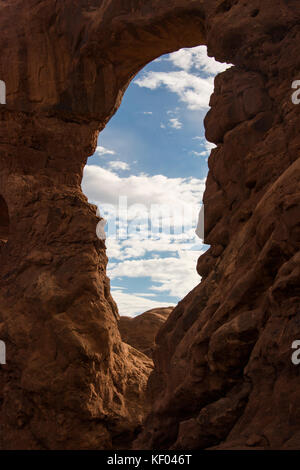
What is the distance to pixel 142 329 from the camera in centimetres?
1255

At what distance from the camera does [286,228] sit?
387 cm

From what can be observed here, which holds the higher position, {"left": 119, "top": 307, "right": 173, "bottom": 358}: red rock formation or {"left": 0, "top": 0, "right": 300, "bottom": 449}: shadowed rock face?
{"left": 0, "top": 0, "right": 300, "bottom": 449}: shadowed rock face

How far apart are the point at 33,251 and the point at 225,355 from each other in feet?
15.4

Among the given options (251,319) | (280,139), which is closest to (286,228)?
(251,319)

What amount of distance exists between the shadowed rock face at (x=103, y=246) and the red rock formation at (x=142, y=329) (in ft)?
8.37

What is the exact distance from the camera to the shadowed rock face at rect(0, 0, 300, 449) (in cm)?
387

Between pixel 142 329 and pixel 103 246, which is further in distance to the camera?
pixel 142 329

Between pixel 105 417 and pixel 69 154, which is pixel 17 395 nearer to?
pixel 105 417

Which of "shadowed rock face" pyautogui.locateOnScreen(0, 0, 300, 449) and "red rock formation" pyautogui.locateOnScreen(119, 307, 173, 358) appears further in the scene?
"red rock formation" pyautogui.locateOnScreen(119, 307, 173, 358)

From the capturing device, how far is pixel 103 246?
819 centimetres

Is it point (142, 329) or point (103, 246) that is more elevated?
point (103, 246)

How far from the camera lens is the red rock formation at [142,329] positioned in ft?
40.1

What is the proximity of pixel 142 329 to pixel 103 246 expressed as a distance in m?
4.97

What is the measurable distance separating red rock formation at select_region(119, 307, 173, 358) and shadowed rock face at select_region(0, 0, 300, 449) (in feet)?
8.37
